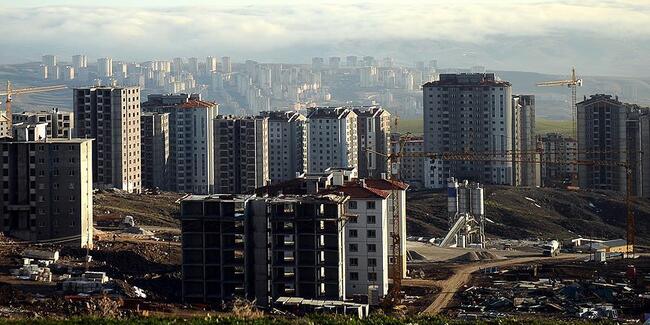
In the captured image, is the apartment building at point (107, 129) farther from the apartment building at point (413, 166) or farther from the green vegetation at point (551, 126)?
the green vegetation at point (551, 126)


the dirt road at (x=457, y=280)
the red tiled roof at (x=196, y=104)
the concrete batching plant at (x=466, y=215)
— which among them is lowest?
the dirt road at (x=457, y=280)

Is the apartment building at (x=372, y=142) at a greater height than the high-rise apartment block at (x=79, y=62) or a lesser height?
lesser

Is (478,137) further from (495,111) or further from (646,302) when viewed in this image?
(646,302)

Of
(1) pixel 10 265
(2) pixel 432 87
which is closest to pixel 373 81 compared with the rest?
(2) pixel 432 87

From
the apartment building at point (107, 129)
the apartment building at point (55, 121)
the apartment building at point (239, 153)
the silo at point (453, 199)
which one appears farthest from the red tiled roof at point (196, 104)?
the silo at point (453, 199)

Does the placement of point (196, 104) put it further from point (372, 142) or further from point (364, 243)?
point (364, 243)

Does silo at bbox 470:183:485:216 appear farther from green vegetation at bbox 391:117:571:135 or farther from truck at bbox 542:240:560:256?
green vegetation at bbox 391:117:571:135
